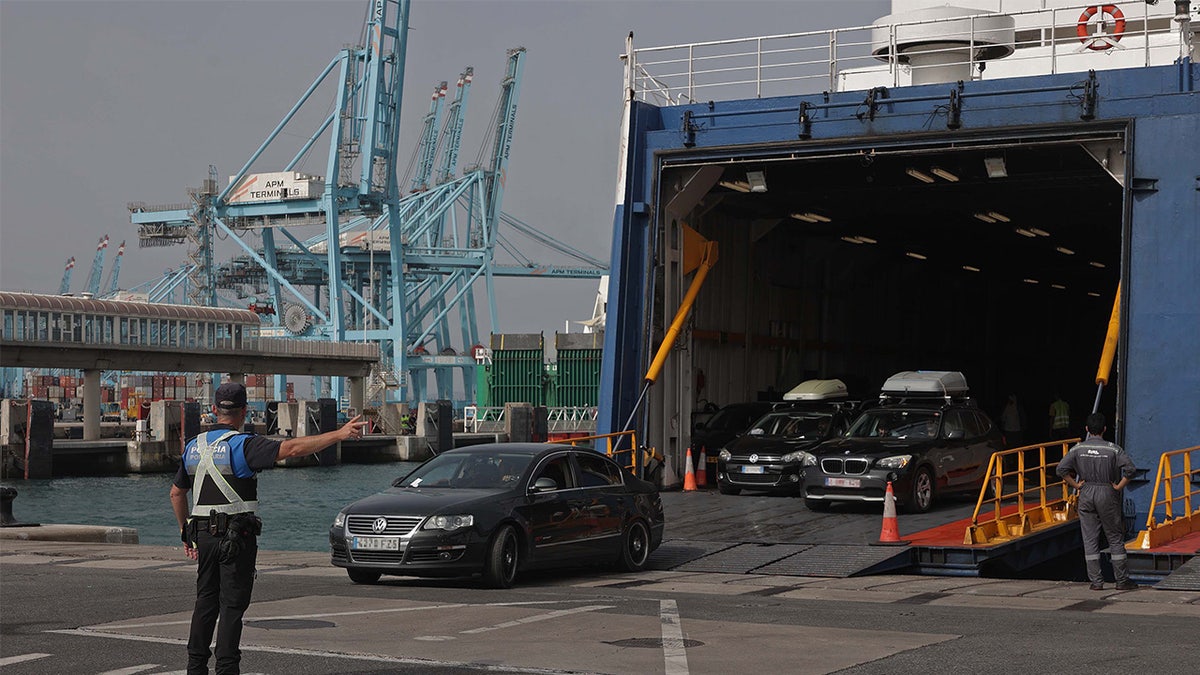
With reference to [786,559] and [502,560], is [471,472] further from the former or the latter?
[786,559]

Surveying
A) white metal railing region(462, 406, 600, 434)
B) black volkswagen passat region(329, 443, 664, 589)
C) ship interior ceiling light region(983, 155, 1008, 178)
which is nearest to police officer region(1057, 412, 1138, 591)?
black volkswagen passat region(329, 443, 664, 589)

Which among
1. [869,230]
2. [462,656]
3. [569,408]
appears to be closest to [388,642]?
[462,656]

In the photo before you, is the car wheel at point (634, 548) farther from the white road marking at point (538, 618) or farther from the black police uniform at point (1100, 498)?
the black police uniform at point (1100, 498)

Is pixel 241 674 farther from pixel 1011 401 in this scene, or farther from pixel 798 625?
pixel 1011 401

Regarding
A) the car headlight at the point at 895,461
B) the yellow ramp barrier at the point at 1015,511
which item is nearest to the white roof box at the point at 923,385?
the yellow ramp barrier at the point at 1015,511

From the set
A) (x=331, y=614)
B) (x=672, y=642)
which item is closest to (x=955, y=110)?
(x=672, y=642)

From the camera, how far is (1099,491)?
597 inches

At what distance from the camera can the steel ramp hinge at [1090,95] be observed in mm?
20125

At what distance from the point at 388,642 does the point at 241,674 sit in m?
1.65

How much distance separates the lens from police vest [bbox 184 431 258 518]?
8625 millimetres

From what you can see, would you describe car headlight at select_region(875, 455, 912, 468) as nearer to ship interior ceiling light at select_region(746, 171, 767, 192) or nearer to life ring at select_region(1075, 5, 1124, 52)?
ship interior ceiling light at select_region(746, 171, 767, 192)

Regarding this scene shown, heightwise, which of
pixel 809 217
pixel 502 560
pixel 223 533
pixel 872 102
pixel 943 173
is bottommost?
pixel 502 560

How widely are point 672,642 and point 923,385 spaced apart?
13.5 metres

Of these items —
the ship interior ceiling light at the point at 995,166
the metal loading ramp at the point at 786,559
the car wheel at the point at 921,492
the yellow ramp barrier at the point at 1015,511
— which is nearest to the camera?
the metal loading ramp at the point at 786,559
